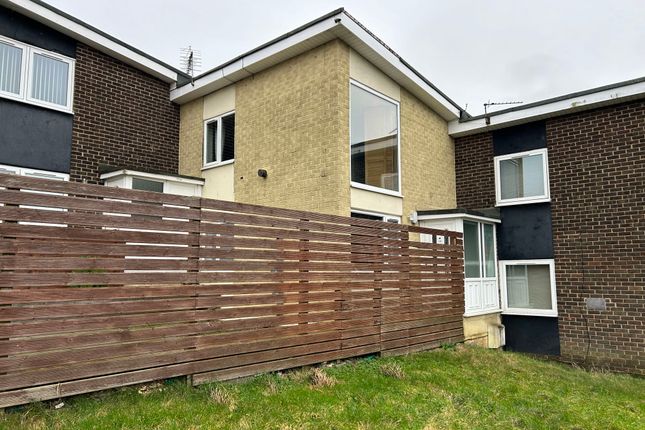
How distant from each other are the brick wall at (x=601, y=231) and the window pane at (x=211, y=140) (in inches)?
295

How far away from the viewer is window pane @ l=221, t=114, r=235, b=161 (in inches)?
396

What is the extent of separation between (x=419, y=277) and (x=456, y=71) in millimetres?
26286

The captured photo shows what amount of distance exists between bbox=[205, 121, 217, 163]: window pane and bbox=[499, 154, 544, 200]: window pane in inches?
264

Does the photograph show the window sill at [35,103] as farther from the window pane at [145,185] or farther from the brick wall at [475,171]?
the brick wall at [475,171]

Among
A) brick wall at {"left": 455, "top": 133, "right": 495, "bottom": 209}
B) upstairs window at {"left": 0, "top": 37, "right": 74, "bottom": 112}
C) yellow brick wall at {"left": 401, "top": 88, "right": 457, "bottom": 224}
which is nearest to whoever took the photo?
upstairs window at {"left": 0, "top": 37, "right": 74, "bottom": 112}

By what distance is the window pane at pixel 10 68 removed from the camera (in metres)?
8.47

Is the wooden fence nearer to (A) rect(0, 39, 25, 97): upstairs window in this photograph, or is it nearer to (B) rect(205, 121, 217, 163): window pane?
(B) rect(205, 121, 217, 163): window pane

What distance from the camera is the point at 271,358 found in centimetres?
533

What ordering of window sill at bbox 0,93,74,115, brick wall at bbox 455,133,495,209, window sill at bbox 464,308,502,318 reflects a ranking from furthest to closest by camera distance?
brick wall at bbox 455,133,495,209, window sill at bbox 464,308,502,318, window sill at bbox 0,93,74,115

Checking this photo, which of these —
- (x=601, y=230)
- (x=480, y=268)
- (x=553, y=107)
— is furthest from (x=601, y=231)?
(x=553, y=107)

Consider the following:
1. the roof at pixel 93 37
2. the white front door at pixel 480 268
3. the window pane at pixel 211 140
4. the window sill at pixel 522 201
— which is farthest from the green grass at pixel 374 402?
the roof at pixel 93 37

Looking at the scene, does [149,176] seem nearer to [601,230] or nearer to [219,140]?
[219,140]

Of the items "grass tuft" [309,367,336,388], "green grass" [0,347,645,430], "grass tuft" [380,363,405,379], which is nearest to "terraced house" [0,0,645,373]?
"green grass" [0,347,645,430]

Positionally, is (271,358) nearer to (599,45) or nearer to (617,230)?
(617,230)
